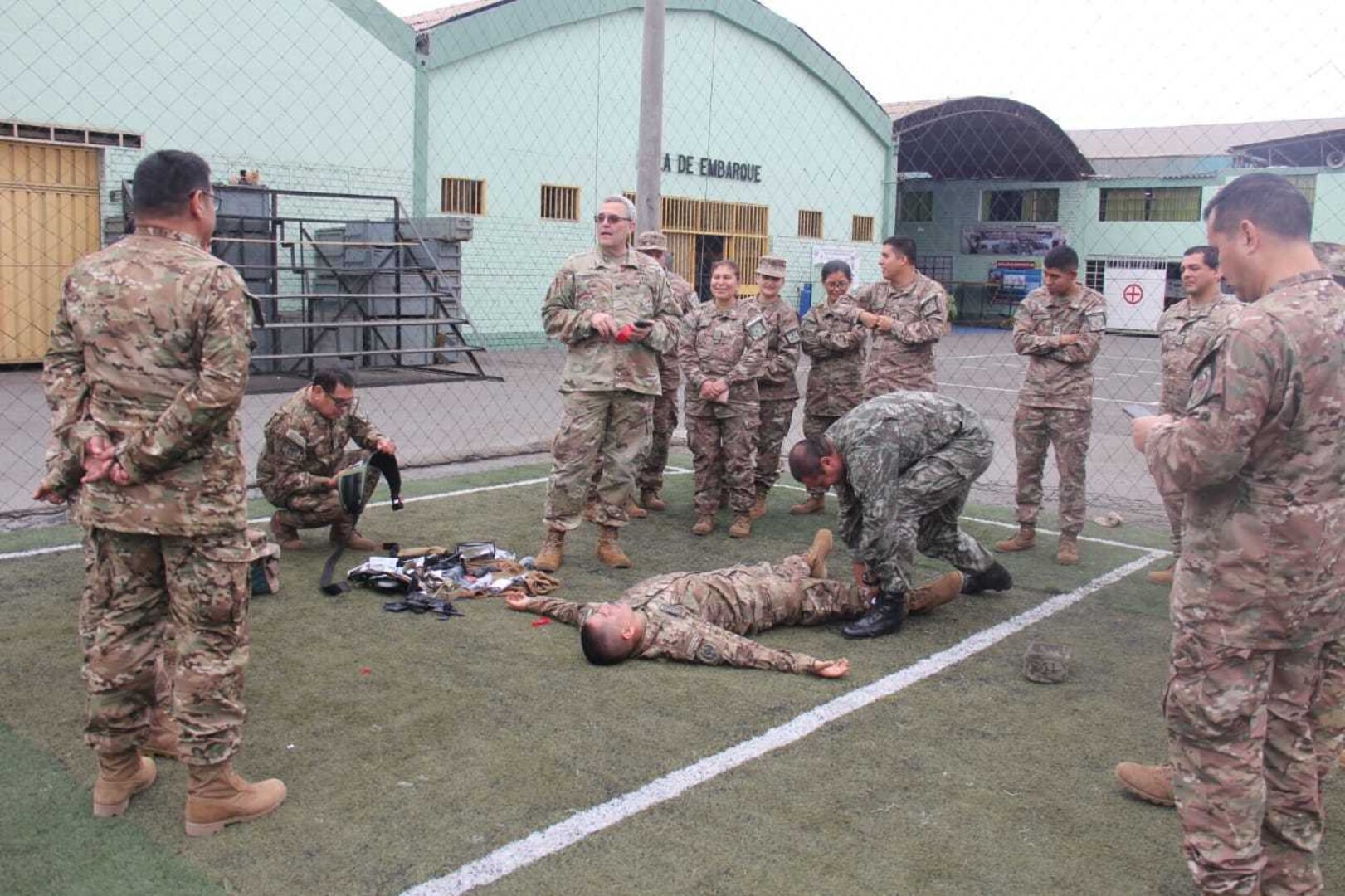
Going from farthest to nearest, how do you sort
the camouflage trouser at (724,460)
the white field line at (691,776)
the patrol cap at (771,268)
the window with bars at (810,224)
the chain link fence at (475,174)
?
the window with bars at (810,224), the chain link fence at (475,174), the patrol cap at (771,268), the camouflage trouser at (724,460), the white field line at (691,776)

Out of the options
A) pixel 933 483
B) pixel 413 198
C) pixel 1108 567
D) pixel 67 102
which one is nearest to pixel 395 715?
pixel 933 483

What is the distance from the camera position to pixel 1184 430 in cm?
284

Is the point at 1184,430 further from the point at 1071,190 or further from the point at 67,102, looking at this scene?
the point at 1071,190

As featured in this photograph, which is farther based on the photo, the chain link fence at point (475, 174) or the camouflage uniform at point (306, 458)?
the chain link fence at point (475, 174)

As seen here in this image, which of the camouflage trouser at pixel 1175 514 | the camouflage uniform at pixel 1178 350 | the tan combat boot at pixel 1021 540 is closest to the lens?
Answer: the camouflage trouser at pixel 1175 514

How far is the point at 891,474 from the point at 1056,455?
2310 mm

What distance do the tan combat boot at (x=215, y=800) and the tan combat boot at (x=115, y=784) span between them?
0.22m

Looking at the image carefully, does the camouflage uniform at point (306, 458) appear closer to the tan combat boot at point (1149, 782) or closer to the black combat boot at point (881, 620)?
the black combat boot at point (881, 620)

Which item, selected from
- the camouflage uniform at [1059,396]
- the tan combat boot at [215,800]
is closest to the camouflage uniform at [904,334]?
the camouflage uniform at [1059,396]

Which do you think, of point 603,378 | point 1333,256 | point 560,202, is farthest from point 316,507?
point 560,202

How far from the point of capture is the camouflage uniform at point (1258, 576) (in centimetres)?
279

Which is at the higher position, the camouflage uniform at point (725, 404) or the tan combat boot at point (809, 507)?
the camouflage uniform at point (725, 404)

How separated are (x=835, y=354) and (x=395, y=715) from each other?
15.4ft

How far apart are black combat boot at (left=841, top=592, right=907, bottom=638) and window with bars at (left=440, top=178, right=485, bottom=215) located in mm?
14532
